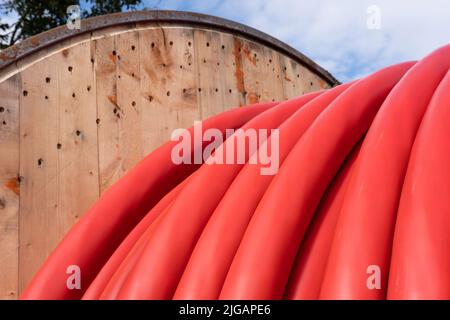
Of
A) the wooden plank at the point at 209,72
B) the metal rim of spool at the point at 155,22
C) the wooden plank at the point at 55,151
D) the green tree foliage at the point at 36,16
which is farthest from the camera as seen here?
the green tree foliage at the point at 36,16

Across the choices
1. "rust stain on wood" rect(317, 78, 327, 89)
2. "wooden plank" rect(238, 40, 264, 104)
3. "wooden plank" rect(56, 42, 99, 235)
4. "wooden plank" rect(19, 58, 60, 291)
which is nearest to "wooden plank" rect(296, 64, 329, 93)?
"rust stain on wood" rect(317, 78, 327, 89)

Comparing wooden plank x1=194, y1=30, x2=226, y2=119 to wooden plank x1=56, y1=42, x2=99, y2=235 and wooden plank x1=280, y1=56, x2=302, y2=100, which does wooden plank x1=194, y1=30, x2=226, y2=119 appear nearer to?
wooden plank x1=280, y1=56, x2=302, y2=100

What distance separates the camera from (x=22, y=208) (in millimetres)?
2225

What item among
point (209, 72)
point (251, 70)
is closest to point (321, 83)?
point (251, 70)

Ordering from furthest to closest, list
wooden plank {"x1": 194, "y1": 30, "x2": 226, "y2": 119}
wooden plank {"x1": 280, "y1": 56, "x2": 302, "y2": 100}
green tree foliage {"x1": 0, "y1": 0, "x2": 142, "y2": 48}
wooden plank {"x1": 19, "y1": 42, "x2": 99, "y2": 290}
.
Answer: green tree foliage {"x1": 0, "y1": 0, "x2": 142, "y2": 48} < wooden plank {"x1": 280, "y1": 56, "x2": 302, "y2": 100} < wooden plank {"x1": 194, "y1": 30, "x2": 226, "y2": 119} < wooden plank {"x1": 19, "y1": 42, "x2": 99, "y2": 290}

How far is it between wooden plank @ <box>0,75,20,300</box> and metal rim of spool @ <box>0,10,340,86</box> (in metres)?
0.12

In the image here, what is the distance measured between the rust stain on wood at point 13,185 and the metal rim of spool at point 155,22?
466 mm

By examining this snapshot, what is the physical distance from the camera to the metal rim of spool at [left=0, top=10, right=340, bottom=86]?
2344 millimetres

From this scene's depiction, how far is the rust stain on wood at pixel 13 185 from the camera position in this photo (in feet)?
7.29

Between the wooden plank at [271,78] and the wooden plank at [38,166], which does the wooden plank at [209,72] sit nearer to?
the wooden plank at [271,78]

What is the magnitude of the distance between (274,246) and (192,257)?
0.25 metres

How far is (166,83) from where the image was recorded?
2795mm

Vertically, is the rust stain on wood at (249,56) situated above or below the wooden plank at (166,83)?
above

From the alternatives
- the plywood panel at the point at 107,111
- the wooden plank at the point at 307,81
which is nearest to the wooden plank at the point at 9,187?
the plywood panel at the point at 107,111
